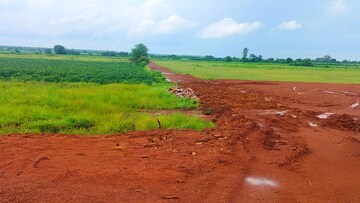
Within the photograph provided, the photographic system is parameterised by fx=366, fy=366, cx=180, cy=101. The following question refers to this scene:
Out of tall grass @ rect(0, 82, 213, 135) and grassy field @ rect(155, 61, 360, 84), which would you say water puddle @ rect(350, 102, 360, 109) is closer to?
tall grass @ rect(0, 82, 213, 135)

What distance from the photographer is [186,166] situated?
7148mm

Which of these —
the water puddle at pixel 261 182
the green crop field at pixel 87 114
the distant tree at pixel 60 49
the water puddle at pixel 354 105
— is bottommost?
the distant tree at pixel 60 49

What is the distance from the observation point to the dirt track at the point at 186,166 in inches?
228

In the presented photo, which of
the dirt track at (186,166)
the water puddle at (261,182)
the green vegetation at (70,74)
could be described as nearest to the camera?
the dirt track at (186,166)

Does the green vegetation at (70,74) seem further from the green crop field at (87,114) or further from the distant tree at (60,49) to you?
the distant tree at (60,49)

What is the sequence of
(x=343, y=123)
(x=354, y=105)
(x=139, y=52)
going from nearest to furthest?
(x=343, y=123) → (x=354, y=105) → (x=139, y=52)

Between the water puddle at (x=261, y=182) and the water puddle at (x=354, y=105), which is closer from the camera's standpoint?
the water puddle at (x=261, y=182)

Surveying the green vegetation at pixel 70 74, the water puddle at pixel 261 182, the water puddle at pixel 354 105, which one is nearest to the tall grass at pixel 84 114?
the water puddle at pixel 261 182

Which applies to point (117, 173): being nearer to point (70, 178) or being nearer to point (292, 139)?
point (70, 178)

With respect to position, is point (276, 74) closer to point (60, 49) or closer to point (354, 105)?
point (354, 105)

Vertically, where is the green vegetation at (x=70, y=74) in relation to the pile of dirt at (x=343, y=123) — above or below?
below

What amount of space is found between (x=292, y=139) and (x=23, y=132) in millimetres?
7306

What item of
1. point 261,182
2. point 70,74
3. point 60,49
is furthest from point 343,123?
point 60,49

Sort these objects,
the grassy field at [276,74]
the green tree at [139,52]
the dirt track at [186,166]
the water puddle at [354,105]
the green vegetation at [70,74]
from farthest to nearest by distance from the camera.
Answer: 1. the green tree at [139,52]
2. the grassy field at [276,74]
3. the green vegetation at [70,74]
4. the water puddle at [354,105]
5. the dirt track at [186,166]
